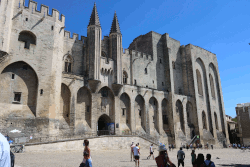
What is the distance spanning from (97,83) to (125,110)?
21.8ft

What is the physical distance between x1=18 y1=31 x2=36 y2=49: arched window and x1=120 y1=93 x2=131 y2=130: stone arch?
14195mm

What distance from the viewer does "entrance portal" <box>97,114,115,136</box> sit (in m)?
27.3

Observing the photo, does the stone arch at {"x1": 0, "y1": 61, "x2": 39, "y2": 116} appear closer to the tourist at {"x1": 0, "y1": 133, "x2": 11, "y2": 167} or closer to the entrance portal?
the entrance portal

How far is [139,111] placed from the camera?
108ft

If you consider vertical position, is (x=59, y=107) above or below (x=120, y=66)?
below

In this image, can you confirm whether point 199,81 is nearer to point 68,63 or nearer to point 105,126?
point 105,126

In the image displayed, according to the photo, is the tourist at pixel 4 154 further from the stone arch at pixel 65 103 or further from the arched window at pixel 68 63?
the arched window at pixel 68 63

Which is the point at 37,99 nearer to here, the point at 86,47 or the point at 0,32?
the point at 0,32

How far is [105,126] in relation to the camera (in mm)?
29250

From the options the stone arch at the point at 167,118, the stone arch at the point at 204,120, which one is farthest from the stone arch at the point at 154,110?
the stone arch at the point at 204,120

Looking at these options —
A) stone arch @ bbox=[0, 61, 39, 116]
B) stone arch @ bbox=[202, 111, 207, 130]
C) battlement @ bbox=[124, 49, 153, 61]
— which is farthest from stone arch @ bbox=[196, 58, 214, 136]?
stone arch @ bbox=[0, 61, 39, 116]

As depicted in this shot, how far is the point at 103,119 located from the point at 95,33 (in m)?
12.0

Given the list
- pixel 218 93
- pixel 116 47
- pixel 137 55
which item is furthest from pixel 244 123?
pixel 116 47

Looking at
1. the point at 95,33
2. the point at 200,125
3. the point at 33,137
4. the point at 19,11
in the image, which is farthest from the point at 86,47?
the point at 200,125
